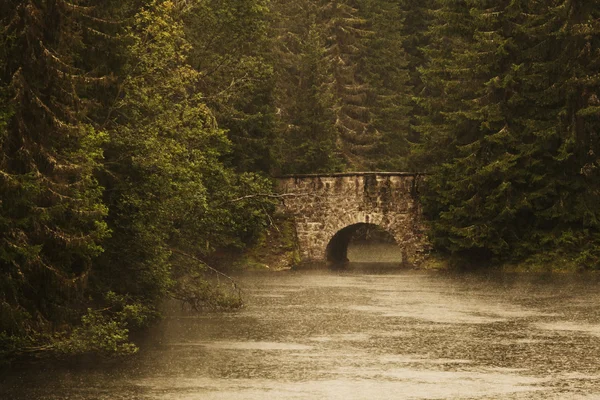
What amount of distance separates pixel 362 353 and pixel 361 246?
53.0 metres

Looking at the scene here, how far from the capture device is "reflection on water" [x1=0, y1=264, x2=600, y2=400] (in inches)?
621

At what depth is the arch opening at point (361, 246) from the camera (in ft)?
179

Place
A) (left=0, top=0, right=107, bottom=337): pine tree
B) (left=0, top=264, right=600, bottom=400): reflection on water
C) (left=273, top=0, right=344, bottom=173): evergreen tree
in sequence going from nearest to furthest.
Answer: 1. (left=0, top=264, right=600, bottom=400): reflection on water
2. (left=0, top=0, right=107, bottom=337): pine tree
3. (left=273, top=0, right=344, bottom=173): evergreen tree

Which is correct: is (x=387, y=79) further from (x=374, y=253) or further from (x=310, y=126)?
(x=310, y=126)

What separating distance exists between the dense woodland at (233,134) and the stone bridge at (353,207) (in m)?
1.55

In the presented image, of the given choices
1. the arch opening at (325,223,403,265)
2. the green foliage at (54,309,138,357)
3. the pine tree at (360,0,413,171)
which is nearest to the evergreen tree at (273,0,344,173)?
the arch opening at (325,223,403,265)

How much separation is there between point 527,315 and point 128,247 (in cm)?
934

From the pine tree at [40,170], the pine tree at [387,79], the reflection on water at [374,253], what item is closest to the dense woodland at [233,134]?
the pine tree at [40,170]

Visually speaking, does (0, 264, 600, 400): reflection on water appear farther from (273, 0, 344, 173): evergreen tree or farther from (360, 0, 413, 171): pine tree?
(360, 0, 413, 171): pine tree

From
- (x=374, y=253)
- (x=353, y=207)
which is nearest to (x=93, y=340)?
(x=353, y=207)

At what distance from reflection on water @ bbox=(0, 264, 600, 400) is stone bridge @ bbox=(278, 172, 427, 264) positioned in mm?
17448

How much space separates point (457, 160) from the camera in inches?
1773

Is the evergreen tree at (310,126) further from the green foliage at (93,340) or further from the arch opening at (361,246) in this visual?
the green foliage at (93,340)

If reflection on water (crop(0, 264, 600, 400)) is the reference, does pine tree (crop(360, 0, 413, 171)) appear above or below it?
above
